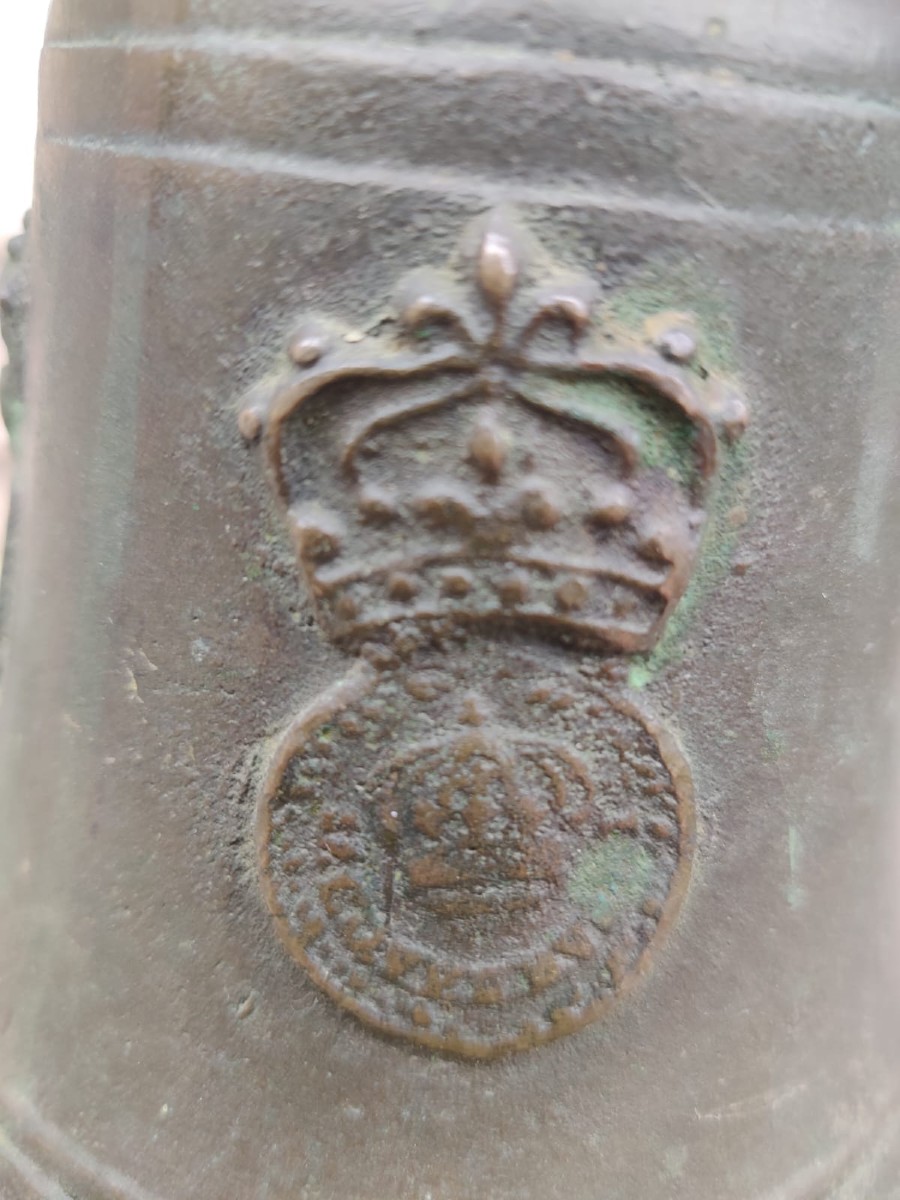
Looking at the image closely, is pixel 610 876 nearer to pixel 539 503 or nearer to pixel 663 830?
A: pixel 663 830

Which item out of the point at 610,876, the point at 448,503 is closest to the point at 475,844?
the point at 610,876

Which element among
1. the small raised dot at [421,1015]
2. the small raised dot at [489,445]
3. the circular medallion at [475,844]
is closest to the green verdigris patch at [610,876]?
the circular medallion at [475,844]

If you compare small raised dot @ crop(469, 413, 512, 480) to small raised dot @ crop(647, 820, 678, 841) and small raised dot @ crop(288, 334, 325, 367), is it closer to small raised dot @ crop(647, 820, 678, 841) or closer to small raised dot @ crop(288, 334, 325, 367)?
small raised dot @ crop(288, 334, 325, 367)

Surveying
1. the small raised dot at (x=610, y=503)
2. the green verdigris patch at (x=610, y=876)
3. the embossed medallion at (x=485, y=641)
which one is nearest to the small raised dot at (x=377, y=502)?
the embossed medallion at (x=485, y=641)

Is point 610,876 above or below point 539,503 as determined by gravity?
below

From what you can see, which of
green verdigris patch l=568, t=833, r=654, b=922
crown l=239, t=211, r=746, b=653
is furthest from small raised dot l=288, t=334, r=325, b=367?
green verdigris patch l=568, t=833, r=654, b=922

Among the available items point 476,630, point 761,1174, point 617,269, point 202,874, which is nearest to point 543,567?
point 476,630

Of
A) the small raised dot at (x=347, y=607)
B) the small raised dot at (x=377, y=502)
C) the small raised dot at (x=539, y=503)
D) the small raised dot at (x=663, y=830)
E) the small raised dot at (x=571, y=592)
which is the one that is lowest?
the small raised dot at (x=663, y=830)

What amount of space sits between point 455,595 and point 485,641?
0.11 feet

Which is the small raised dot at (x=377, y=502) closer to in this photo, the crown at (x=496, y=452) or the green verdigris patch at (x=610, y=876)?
the crown at (x=496, y=452)

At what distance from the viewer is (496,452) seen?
0.60m

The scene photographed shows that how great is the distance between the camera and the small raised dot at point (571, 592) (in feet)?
2.03

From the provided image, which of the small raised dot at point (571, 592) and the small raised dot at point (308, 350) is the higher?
the small raised dot at point (308, 350)

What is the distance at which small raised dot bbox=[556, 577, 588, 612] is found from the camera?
0.62m
